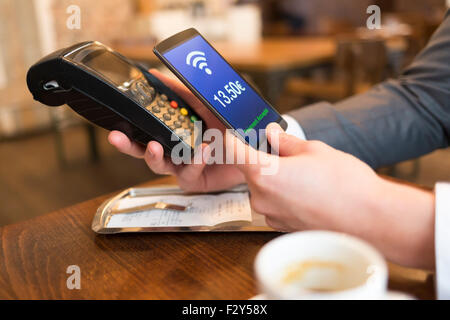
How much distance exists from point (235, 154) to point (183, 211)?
148 millimetres

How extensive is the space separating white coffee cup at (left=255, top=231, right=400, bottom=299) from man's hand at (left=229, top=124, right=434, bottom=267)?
0.33 ft

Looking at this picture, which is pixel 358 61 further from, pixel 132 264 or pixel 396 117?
pixel 132 264

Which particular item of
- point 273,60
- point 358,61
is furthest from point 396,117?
point 358,61

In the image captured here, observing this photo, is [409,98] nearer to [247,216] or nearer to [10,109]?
[247,216]

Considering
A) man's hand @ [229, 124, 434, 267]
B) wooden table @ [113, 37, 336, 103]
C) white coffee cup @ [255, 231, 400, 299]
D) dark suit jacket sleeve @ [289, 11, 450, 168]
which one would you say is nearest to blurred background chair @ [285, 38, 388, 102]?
wooden table @ [113, 37, 336, 103]

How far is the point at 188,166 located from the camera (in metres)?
0.55

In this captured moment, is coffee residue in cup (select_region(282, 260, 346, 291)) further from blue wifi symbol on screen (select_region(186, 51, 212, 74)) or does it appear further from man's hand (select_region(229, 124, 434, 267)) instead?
blue wifi symbol on screen (select_region(186, 51, 212, 74))

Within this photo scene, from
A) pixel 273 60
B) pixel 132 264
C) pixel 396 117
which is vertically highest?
pixel 273 60

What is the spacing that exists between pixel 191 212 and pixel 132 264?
0.12m

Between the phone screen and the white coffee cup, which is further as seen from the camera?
the phone screen

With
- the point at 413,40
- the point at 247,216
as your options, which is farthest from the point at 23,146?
the point at 247,216

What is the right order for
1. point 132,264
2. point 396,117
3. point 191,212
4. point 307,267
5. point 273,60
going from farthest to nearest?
point 273,60
point 396,117
point 191,212
point 132,264
point 307,267

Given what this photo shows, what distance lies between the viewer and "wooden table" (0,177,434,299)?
1.25 ft

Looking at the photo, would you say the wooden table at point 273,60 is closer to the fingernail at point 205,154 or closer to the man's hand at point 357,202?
the fingernail at point 205,154
